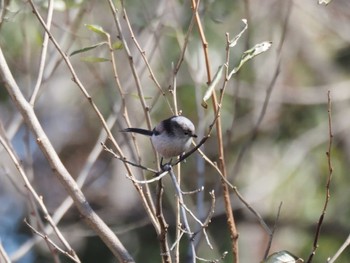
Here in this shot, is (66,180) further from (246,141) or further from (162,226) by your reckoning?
(246,141)

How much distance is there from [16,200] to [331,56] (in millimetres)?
2515

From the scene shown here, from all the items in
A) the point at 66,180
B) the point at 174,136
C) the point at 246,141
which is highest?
the point at 174,136

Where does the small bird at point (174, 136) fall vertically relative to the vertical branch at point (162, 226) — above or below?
above

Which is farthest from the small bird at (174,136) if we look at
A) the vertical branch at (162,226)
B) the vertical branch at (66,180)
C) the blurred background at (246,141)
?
the blurred background at (246,141)

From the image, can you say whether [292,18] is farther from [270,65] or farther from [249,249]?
[249,249]

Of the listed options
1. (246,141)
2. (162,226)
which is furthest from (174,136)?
(246,141)

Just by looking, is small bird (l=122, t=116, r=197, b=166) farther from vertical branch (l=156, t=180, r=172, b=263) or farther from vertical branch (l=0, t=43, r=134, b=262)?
vertical branch (l=0, t=43, r=134, b=262)

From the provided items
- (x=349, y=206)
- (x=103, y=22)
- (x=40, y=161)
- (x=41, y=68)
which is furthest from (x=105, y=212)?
(x=41, y=68)

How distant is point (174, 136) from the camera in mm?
2037

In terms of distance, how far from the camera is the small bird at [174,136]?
6.64 ft

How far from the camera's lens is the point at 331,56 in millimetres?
5754

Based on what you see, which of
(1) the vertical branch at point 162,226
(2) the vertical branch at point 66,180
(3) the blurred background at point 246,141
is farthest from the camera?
(3) the blurred background at point 246,141

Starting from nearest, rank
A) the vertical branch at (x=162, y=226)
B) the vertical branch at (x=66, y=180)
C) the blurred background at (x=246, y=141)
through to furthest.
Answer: the vertical branch at (x=162, y=226), the vertical branch at (x=66, y=180), the blurred background at (x=246, y=141)

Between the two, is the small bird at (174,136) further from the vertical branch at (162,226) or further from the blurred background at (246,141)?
the blurred background at (246,141)
